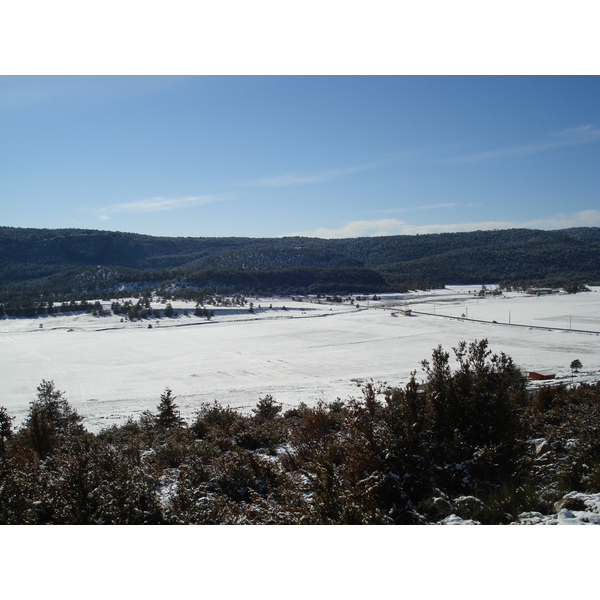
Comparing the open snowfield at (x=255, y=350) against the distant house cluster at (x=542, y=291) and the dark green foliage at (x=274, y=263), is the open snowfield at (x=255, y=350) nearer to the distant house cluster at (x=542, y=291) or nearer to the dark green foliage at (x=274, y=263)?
the distant house cluster at (x=542, y=291)

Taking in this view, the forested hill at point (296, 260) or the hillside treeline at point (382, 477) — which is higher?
the forested hill at point (296, 260)

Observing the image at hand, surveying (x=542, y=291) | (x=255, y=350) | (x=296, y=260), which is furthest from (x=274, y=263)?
(x=255, y=350)

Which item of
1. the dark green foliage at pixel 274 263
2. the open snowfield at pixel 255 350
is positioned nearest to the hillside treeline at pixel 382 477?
the open snowfield at pixel 255 350

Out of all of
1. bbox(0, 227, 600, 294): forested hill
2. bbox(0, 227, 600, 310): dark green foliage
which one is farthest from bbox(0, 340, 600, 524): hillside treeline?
bbox(0, 227, 600, 294): forested hill

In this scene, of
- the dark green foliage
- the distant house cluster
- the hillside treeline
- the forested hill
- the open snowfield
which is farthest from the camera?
the forested hill

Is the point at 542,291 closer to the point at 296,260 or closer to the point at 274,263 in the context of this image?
the point at 296,260

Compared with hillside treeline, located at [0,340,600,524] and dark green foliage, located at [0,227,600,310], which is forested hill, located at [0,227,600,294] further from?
hillside treeline, located at [0,340,600,524]
